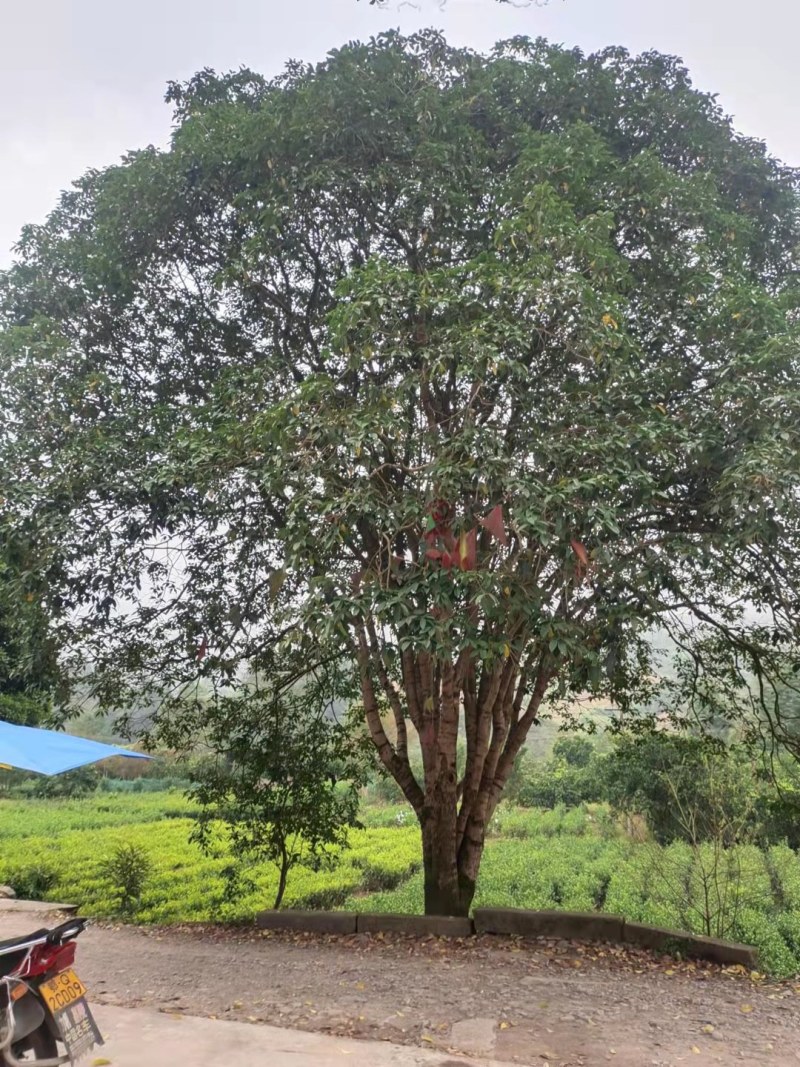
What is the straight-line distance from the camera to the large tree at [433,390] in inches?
187

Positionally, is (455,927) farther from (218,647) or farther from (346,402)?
(346,402)

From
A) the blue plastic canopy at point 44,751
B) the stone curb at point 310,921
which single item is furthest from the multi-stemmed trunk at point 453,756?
the blue plastic canopy at point 44,751

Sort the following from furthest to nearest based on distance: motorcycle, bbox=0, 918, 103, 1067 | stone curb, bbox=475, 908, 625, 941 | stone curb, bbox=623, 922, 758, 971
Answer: stone curb, bbox=475, 908, 625, 941 < stone curb, bbox=623, 922, 758, 971 < motorcycle, bbox=0, 918, 103, 1067

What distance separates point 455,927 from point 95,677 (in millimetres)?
4003

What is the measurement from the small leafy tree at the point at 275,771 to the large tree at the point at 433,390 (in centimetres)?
51

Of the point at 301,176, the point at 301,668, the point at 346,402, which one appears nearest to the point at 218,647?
the point at 301,668

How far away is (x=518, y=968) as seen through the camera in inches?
218

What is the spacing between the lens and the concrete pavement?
11.5 feet

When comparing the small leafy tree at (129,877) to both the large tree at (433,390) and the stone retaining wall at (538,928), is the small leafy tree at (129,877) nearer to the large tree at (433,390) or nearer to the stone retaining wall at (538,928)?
the large tree at (433,390)

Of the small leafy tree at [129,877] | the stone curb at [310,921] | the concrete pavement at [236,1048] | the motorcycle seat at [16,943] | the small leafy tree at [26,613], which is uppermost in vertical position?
the small leafy tree at [26,613]

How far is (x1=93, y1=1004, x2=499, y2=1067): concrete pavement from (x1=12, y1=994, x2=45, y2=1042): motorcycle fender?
2.11ft

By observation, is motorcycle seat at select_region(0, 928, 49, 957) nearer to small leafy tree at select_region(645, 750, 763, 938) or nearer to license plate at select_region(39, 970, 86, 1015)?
license plate at select_region(39, 970, 86, 1015)

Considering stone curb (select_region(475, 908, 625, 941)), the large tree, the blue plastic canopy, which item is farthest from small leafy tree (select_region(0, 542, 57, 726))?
stone curb (select_region(475, 908, 625, 941))

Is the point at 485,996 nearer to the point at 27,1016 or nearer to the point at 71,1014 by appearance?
the point at 71,1014
